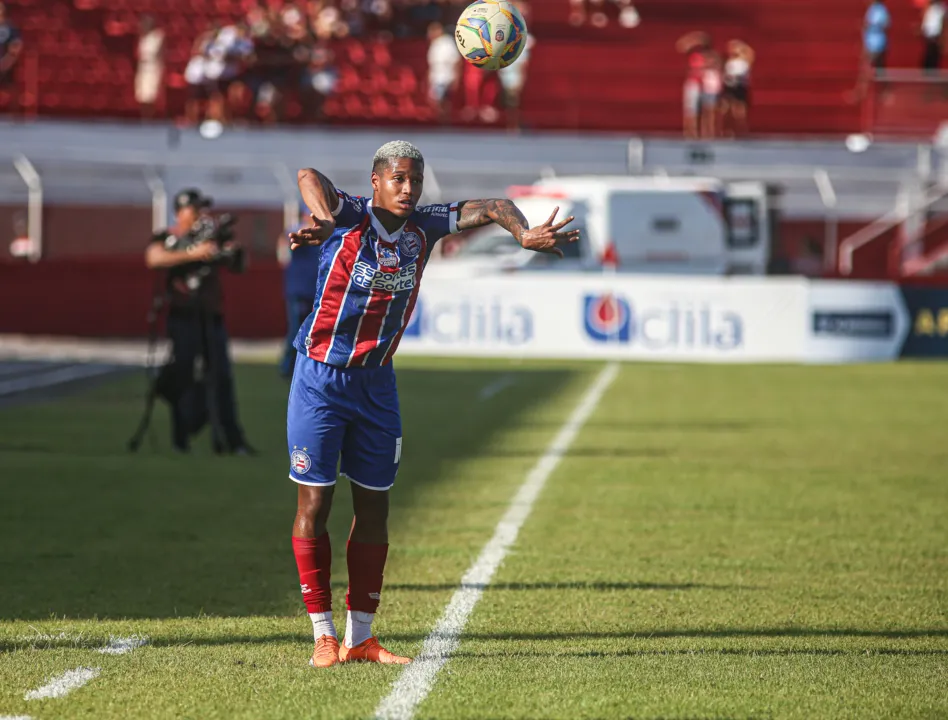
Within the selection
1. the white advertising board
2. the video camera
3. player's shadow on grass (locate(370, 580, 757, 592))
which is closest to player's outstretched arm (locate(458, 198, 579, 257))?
player's shadow on grass (locate(370, 580, 757, 592))

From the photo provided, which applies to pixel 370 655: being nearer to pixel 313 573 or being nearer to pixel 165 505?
pixel 313 573

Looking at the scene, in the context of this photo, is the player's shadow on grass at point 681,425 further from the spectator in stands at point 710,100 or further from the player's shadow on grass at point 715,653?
the spectator in stands at point 710,100

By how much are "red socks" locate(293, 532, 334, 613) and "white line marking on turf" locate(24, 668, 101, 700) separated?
0.84 metres

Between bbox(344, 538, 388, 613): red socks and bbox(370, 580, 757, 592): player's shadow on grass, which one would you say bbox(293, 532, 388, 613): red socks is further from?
bbox(370, 580, 757, 592): player's shadow on grass

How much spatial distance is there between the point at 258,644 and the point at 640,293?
767 inches

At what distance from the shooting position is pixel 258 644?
6660 mm

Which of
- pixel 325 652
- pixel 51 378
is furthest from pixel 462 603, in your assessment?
pixel 51 378

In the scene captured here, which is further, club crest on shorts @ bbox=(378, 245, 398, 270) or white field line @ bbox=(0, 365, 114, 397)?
white field line @ bbox=(0, 365, 114, 397)

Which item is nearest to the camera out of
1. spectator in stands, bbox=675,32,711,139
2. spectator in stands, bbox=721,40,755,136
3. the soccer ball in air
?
the soccer ball in air

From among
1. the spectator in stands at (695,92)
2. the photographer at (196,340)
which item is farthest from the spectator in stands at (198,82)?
the photographer at (196,340)

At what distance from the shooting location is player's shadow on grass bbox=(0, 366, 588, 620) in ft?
25.9

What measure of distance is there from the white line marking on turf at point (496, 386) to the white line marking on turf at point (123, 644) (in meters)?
12.6

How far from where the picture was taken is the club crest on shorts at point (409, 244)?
636 centimetres

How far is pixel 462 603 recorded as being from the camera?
764cm
